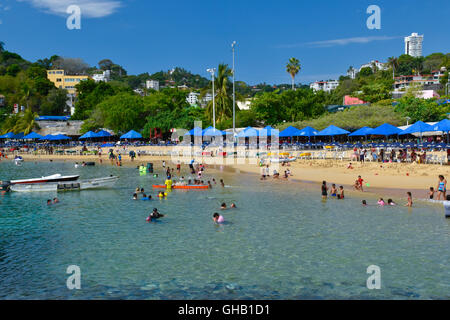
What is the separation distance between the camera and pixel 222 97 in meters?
71.2

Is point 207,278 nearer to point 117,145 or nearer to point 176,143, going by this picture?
point 176,143

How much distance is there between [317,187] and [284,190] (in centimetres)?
245

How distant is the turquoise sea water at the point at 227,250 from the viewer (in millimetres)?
11398

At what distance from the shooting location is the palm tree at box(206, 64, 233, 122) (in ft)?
232

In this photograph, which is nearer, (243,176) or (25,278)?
(25,278)

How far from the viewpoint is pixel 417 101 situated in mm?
54125

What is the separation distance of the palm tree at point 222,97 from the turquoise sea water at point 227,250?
47323mm

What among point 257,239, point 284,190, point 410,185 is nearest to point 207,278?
point 257,239

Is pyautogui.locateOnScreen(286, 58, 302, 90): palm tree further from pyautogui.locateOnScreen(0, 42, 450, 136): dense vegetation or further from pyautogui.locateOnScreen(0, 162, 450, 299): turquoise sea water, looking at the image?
pyautogui.locateOnScreen(0, 162, 450, 299): turquoise sea water

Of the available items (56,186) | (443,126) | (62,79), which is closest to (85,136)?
(56,186)

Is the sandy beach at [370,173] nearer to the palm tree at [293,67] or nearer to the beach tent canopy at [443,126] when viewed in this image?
the beach tent canopy at [443,126]

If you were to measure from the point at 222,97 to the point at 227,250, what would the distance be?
58406 millimetres

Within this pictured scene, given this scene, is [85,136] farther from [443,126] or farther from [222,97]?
[443,126]
